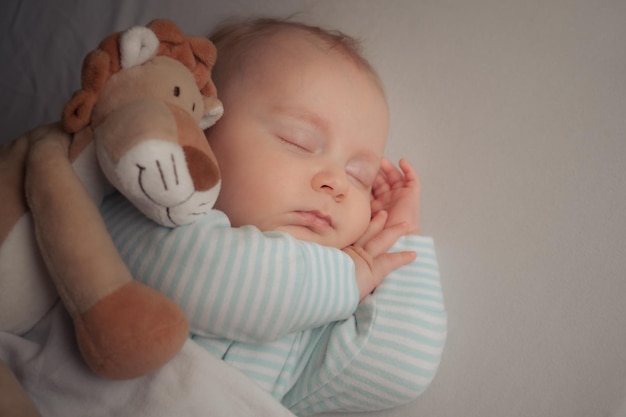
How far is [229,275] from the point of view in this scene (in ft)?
2.53

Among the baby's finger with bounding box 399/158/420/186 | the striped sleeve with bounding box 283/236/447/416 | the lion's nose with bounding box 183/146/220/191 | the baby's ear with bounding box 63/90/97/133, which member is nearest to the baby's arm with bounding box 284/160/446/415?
the striped sleeve with bounding box 283/236/447/416

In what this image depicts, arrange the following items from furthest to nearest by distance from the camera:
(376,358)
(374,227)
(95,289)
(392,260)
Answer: (374,227) < (392,260) < (376,358) < (95,289)

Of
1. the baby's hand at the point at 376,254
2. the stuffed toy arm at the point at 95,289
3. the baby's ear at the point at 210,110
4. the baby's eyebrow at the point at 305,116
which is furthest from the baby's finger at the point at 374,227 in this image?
the stuffed toy arm at the point at 95,289

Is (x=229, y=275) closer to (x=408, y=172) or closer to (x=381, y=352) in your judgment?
(x=381, y=352)

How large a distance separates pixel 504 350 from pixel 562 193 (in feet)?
1.07

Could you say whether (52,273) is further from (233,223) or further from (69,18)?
(69,18)

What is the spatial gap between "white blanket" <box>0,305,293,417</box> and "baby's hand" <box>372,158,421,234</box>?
500mm

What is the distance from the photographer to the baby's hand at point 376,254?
0.98 meters

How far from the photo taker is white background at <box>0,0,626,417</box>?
0.88 meters

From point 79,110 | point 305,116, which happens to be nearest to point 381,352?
point 305,116

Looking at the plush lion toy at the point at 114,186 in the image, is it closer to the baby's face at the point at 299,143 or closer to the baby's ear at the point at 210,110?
the baby's ear at the point at 210,110

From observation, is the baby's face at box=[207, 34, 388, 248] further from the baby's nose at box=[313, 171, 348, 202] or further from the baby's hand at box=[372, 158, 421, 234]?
the baby's hand at box=[372, 158, 421, 234]

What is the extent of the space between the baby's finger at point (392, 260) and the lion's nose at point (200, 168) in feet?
1.48

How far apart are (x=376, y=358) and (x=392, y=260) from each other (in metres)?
0.20
